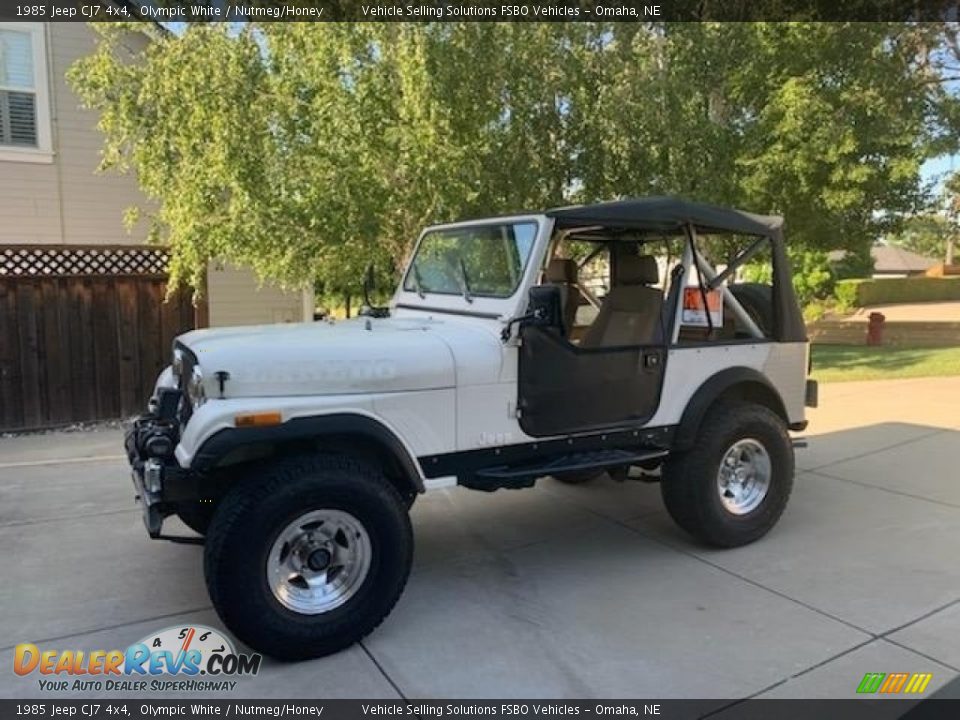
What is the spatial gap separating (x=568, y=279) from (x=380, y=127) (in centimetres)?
347

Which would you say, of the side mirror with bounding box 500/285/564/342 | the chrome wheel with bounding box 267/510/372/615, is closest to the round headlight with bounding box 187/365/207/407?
the chrome wheel with bounding box 267/510/372/615

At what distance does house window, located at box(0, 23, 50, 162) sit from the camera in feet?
31.1

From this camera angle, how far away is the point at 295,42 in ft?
24.8

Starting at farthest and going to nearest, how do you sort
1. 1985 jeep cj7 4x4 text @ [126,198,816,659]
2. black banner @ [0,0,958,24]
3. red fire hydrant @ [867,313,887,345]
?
red fire hydrant @ [867,313,887,345], black banner @ [0,0,958,24], 1985 jeep cj7 4x4 text @ [126,198,816,659]

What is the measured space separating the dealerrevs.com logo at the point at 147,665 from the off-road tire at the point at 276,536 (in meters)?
0.21

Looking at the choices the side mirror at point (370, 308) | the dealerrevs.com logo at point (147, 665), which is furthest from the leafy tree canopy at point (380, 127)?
the dealerrevs.com logo at point (147, 665)

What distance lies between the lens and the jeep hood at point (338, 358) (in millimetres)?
3334

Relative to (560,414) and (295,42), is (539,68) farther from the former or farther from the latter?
(560,414)

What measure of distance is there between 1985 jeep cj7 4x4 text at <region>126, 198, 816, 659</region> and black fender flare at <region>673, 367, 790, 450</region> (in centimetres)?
1

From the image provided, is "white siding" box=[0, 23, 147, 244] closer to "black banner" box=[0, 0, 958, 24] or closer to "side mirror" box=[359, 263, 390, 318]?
"black banner" box=[0, 0, 958, 24]

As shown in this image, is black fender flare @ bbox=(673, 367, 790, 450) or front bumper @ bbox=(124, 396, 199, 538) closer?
front bumper @ bbox=(124, 396, 199, 538)
